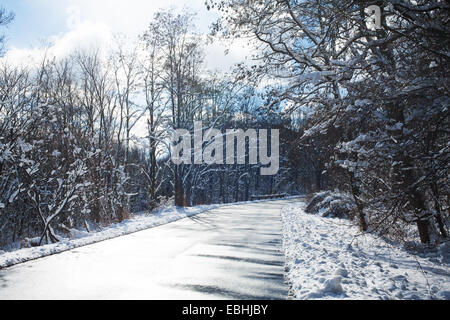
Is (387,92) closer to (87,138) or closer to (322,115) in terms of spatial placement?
(322,115)

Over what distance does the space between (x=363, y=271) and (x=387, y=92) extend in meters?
3.22

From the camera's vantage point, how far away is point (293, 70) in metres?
10.5

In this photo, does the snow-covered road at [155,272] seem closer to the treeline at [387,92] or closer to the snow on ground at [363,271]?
the snow on ground at [363,271]

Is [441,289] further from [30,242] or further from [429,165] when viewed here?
[30,242]

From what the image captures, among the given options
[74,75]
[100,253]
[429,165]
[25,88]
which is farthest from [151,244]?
[74,75]

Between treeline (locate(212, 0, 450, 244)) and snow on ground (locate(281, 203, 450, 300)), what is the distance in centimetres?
76

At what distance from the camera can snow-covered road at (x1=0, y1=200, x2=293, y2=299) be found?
4.74 meters

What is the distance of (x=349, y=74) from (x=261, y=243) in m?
5.21

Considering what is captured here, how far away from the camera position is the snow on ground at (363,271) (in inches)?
185

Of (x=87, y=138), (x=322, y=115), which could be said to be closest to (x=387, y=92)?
(x=322, y=115)

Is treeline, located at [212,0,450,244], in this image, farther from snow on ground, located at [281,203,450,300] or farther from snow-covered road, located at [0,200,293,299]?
snow-covered road, located at [0,200,293,299]

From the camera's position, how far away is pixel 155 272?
5.90 m

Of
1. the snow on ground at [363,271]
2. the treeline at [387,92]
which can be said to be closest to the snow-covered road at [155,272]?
the snow on ground at [363,271]

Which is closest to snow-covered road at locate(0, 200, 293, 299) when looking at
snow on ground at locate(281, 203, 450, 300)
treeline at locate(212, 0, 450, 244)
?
snow on ground at locate(281, 203, 450, 300)
